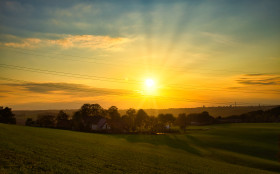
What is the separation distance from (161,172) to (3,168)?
1482cm

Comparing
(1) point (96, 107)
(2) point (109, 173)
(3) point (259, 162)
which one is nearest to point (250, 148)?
(3) point (259, 162)

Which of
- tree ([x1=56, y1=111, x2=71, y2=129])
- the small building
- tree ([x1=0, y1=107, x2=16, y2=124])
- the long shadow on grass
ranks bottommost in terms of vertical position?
the long shadow on grass

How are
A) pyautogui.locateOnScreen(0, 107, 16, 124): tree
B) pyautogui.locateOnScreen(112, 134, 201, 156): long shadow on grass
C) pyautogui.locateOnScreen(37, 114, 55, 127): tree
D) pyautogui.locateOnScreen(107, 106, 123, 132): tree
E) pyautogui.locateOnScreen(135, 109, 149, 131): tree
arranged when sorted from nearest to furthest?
pyautogui.locateOnScreen(112, 134, 201, 156): long shadow on grass
pyautogui.locateOnScreen(0, 107, 16, 124): tree
pyautogui.locateOnScreen(37, 114, 55, 127): tree
pyautogui.locateOnScreen(107, 106, 123, 132): tree
pyautogui.locateOnScreen(135, 109, 149, 131): tree

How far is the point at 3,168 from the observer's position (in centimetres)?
1364

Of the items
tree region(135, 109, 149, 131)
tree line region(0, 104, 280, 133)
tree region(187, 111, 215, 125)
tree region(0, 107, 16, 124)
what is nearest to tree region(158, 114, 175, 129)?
tree line region(0, 104, 280, 133)

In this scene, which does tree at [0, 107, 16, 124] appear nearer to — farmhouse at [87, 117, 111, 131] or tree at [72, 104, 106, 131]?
tree at [72, 104, 106, 131]

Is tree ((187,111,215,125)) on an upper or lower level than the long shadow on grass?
upper

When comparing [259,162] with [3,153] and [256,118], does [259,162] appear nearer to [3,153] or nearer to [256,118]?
[3,153]

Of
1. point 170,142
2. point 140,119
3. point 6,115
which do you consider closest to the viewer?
point 170,142

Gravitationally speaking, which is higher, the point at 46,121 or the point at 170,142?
the point at 46,121

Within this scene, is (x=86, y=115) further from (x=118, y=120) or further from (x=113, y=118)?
(x=118, y=120)

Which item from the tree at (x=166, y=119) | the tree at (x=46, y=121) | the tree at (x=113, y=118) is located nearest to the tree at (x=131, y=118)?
the tree at (x=113, y=118)

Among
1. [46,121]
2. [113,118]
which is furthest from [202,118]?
[46,121]

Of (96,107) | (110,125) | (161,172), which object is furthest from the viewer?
(96,107)
